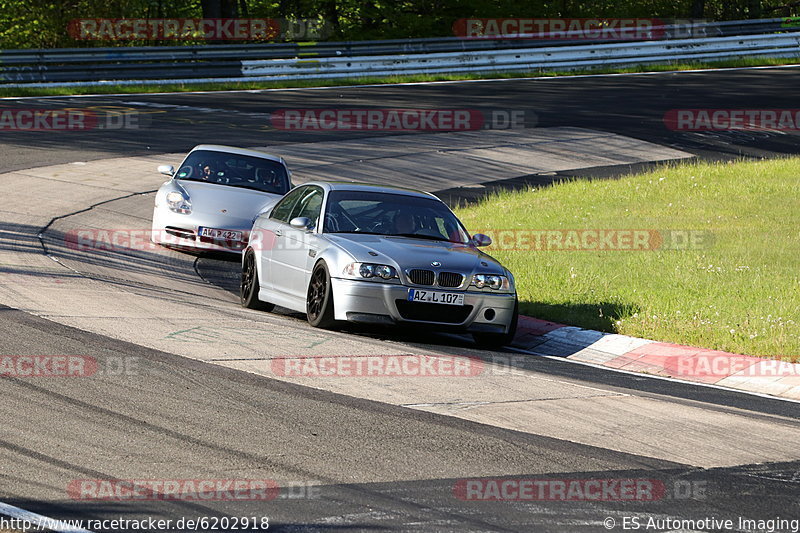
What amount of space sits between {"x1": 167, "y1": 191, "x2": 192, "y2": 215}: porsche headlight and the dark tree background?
28.6 metres

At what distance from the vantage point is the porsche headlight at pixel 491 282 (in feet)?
35.2

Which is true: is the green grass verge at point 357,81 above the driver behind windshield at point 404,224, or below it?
above

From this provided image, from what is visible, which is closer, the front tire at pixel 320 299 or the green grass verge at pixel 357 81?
the front tire at pixel 320 299

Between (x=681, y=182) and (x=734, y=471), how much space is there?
15.0m

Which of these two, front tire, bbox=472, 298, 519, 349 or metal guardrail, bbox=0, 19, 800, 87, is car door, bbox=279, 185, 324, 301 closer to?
front tire, bbox=472, 298, 519, 349

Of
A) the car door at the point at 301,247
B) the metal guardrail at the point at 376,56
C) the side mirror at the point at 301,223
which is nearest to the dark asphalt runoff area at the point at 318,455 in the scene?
the car door at the point at 301,247

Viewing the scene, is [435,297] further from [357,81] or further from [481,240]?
[357,81]

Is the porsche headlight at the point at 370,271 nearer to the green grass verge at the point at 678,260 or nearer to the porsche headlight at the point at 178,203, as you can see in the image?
the green grass verge at the point at 678,260

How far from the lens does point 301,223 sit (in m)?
11.5

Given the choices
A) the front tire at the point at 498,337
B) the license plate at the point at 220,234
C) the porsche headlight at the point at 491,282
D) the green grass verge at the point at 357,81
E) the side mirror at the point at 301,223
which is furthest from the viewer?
the green grass verge at the point at 357,81

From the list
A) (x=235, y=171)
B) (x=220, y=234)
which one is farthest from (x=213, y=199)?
(x=235, y=171)

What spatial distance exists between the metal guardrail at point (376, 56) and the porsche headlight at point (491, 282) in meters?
23.7

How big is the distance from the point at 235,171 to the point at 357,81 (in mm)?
19104

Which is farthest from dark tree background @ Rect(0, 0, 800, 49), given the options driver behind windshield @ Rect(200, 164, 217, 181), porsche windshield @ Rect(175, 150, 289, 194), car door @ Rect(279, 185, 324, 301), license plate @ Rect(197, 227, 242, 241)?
car door @ Rect(279, 185, 324, 301)
